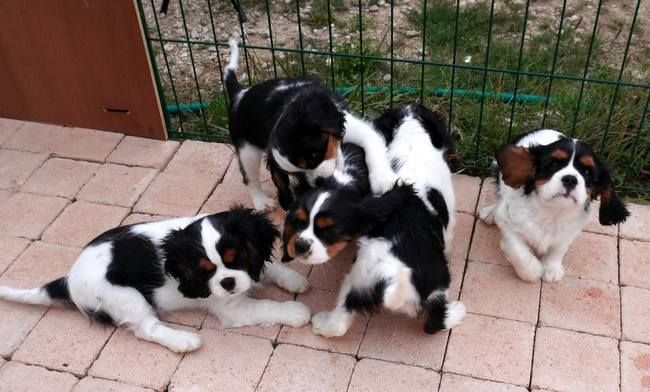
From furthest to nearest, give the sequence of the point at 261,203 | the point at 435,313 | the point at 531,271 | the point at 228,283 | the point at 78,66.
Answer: the point at 78,66, the point at 261,203, the point at 531,271, the point at 435,313, the point at 228,283

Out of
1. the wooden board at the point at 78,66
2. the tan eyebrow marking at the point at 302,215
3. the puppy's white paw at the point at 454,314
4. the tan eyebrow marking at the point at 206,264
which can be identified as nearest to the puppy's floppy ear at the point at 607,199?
the puppy's white paw at the point at 454,314

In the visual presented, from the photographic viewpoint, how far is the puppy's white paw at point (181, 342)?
3.38 m

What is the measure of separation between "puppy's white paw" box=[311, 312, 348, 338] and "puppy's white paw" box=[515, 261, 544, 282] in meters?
0.99

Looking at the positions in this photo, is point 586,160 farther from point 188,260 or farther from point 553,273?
point 188,260

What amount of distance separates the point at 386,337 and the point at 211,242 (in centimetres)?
101

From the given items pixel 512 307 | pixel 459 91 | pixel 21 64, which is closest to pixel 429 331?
pixel 512 307

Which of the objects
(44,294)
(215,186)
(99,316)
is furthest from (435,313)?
(44,294)

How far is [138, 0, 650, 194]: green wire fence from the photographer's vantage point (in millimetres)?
4465

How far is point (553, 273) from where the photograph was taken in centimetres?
364

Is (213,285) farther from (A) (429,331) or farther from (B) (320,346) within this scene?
(A) (429,331)

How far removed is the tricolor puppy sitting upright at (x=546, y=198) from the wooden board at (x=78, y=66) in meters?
2.44

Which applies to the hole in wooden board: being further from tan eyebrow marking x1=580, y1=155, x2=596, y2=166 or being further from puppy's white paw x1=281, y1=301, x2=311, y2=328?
tan eyebrow marking x1=580, y1=155, x2=596, y2=166

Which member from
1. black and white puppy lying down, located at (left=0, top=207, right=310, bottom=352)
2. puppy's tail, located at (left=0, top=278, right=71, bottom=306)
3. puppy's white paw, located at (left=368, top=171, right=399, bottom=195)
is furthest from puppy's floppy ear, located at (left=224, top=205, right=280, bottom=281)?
puppy's tail, located at (left=0, top=278, right=71, bottom=306)

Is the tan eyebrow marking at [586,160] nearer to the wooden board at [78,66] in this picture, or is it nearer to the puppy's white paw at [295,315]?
the puppy's white paw at [295,315]
